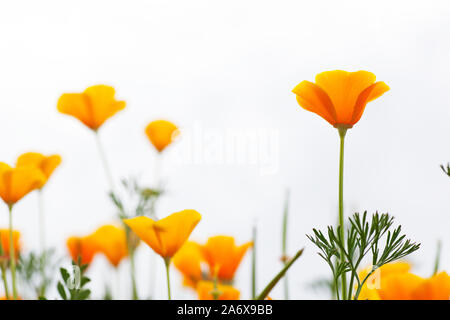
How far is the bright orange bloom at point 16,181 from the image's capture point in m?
0.63

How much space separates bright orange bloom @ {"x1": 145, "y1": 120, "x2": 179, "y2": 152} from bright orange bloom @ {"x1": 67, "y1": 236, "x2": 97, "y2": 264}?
214mm

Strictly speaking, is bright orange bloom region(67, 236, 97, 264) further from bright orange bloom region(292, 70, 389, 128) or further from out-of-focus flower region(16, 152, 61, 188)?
bright orange bloom region(292, 70, 389, 128)

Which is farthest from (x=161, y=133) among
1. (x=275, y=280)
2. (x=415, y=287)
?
(x=415, y=287)

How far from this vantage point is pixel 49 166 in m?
0.75

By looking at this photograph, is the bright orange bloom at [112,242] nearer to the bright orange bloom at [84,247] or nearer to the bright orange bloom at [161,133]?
the bright orange bloom at [84,247]

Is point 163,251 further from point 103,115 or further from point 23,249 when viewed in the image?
point 23,249

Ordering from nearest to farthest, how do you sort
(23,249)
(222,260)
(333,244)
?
(333,244), (222,260), (23,249)

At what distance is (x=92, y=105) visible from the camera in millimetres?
987

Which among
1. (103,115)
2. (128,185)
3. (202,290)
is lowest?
(202,290)

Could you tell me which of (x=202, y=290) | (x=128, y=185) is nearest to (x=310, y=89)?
(x=202, y=290)

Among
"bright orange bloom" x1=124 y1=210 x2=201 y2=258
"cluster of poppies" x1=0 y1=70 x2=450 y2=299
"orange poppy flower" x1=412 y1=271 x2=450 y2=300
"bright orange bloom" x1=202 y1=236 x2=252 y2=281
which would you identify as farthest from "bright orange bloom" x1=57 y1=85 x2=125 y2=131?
"orange poppy flower" x1=412 y1=271 x2=450 y2=300

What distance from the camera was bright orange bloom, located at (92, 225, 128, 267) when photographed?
1128 millimetres

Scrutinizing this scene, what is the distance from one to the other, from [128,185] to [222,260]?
1.18 feet
